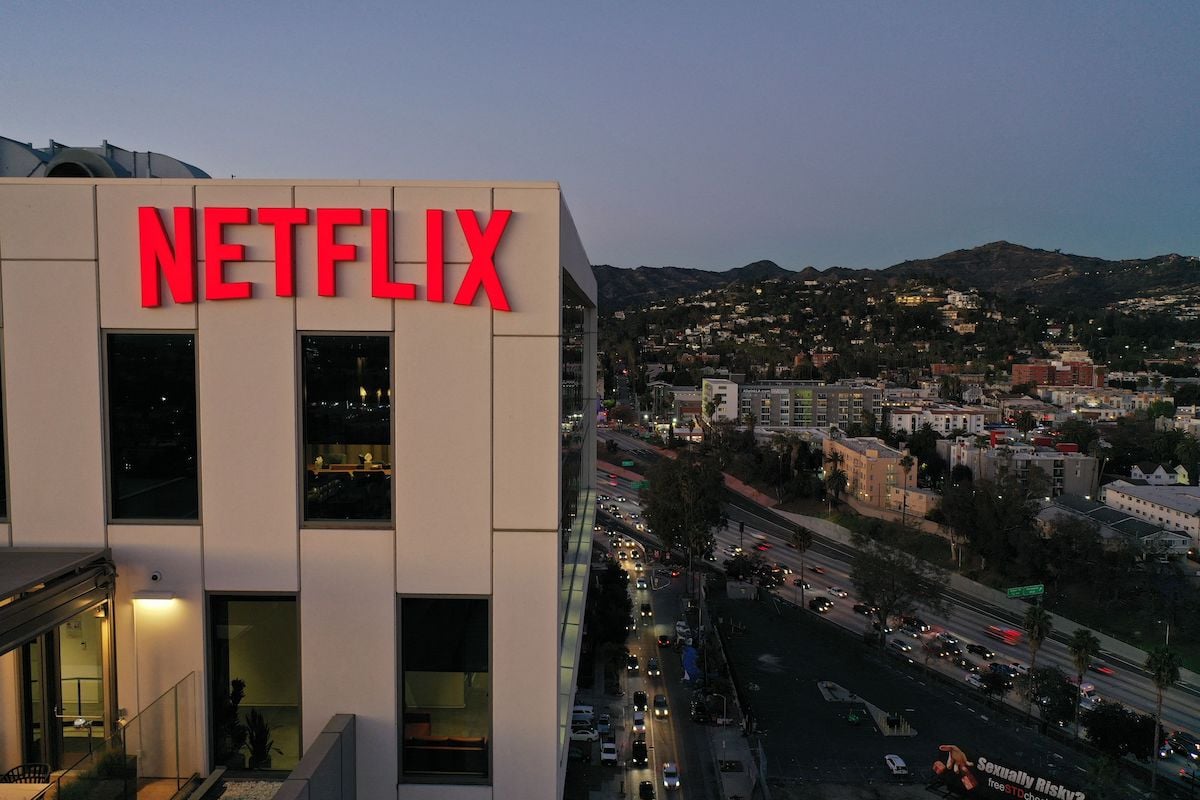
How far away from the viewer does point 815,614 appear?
48812mm

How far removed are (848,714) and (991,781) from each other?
764cm

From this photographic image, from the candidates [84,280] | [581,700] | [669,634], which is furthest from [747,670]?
[84,280]

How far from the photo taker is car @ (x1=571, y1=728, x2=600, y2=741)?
3078 cm

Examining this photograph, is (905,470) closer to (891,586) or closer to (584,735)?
(891,586)

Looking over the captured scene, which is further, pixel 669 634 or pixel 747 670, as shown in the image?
pixel 669 634

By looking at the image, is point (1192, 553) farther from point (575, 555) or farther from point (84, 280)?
point (84, 280)

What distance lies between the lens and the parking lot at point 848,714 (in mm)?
30891

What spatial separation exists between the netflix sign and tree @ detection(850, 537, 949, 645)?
45.6 meters

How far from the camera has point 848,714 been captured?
116 ft

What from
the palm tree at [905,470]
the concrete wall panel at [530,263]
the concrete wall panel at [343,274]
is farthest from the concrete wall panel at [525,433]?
the palm tree at [905,470]

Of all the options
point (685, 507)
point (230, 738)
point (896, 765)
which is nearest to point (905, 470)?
point (685, 507)

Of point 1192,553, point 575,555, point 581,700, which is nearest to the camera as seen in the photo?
point 575,555

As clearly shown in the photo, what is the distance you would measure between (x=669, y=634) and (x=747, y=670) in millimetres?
6576

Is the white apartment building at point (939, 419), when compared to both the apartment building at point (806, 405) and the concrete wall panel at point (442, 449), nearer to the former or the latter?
the apartment building at point (806, 405)
